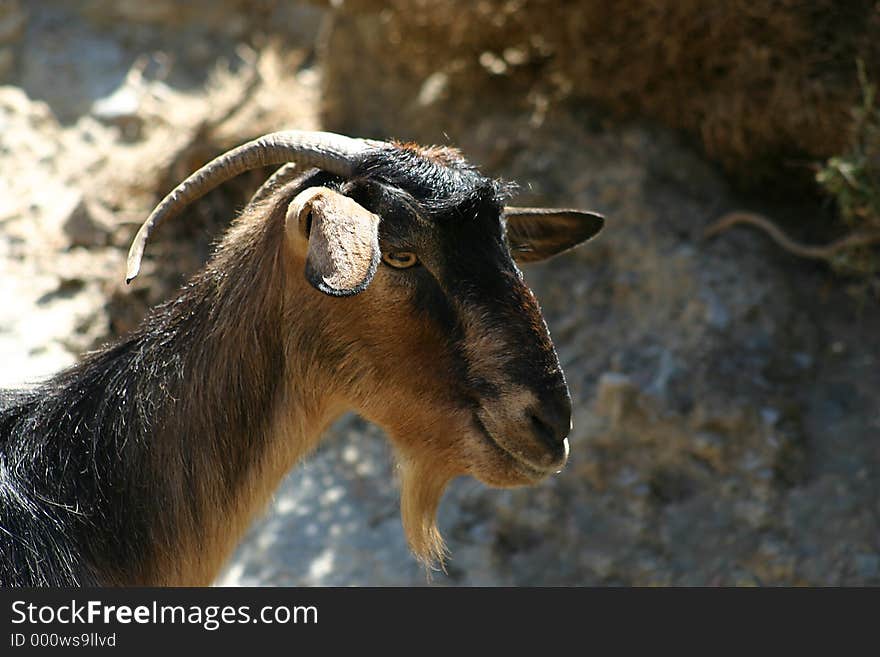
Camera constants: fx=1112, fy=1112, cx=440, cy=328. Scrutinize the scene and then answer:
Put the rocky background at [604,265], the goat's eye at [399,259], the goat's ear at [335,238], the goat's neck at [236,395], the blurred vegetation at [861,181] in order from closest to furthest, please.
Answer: the goat's ear at [335,238]
the goat's eye at [399,259]
the goat's neck at [236,395]
the blurred vegetation at [861,181]
the rocky background at [604,265]

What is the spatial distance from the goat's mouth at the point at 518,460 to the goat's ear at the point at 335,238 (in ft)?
2.33

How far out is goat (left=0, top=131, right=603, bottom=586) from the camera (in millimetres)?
3232

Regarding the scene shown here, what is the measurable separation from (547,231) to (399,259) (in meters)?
0.96

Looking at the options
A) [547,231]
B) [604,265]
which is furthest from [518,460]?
[604,265]

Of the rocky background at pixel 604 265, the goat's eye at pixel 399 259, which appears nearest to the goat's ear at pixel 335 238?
the goat's eye at pixel 399 259

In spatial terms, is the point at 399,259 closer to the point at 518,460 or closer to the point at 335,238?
the point at 335,238

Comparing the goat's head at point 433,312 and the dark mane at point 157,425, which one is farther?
the dark mane at point 157,425

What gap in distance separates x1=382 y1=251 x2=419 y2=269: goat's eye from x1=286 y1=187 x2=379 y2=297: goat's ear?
137mm

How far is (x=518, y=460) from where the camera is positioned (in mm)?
3318

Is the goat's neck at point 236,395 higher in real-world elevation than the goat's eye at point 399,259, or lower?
lower

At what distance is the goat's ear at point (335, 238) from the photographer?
278 cm

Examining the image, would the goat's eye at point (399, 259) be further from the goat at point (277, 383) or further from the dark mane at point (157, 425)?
the dark mane at point (157, 425)

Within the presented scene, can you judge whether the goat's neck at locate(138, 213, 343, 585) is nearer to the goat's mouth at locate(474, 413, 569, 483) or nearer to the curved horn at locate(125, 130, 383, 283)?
the curved horn at locate(125, 130, 383, 283)

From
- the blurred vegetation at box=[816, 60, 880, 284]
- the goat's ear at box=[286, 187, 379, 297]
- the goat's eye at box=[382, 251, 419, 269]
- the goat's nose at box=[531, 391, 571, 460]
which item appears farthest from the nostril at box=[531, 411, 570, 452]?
the blurred vegetation at box=[816, 60, 880, 284]
